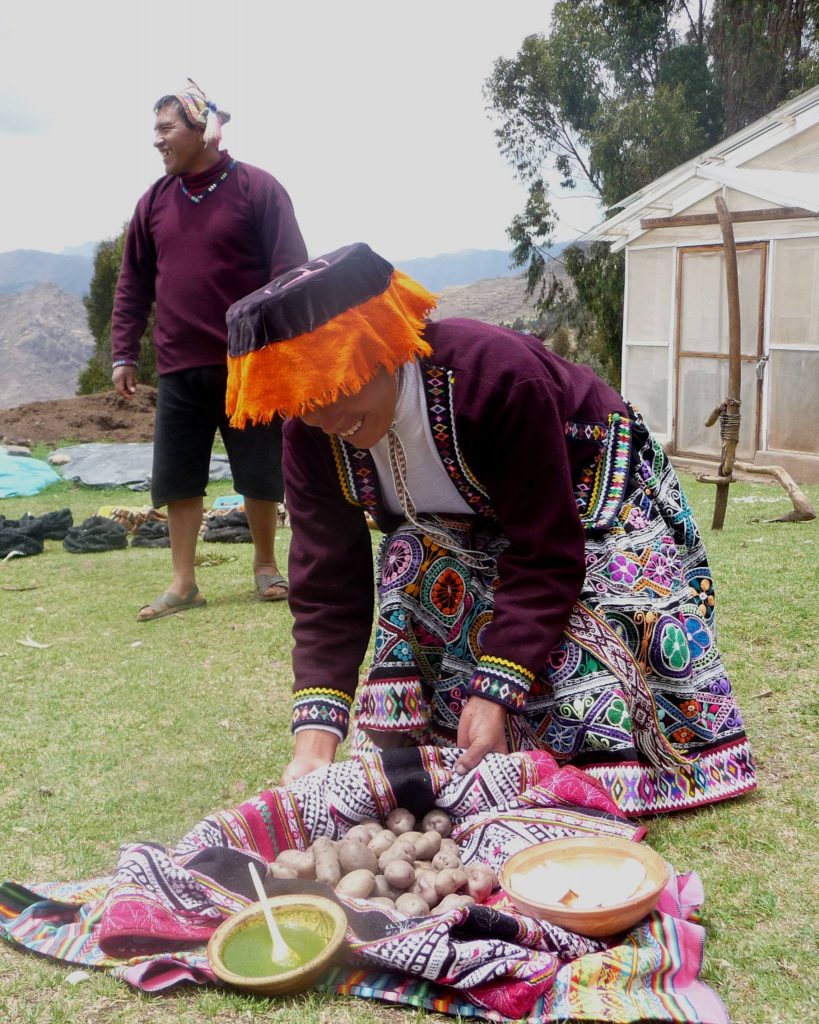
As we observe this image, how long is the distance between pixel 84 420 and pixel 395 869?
13.6 metres

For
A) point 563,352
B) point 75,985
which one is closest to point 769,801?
point 75,985

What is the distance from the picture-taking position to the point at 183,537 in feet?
16.1

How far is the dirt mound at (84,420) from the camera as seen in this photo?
557 inches

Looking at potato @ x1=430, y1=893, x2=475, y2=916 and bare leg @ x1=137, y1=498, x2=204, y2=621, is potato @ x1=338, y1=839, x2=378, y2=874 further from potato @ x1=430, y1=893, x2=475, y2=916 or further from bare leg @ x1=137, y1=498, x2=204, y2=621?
bare leg @ x1=137, y1=498, x2=204, y2=621

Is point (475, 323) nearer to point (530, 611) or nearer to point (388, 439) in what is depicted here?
point (388, 439)

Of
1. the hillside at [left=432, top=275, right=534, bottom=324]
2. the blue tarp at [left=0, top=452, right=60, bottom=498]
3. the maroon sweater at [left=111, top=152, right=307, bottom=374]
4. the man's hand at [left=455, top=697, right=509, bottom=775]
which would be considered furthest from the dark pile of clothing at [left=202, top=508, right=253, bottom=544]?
the hillside at [left=432, top=275, right=534, bottom=324]

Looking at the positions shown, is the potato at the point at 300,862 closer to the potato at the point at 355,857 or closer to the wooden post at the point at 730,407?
the potato at the point at 355,857

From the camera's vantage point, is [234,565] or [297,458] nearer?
[297,458]

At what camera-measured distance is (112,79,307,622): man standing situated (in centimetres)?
470

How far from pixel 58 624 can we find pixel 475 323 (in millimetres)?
2998

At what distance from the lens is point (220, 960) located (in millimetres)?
1813

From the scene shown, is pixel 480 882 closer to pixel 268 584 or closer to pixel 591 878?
pixel 591 878

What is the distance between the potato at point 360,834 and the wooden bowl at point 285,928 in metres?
0.26

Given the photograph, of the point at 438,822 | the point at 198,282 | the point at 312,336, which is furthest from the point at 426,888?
the point at 198,282
